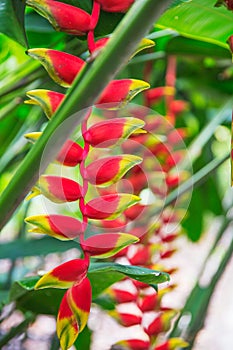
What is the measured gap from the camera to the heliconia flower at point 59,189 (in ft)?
1.01

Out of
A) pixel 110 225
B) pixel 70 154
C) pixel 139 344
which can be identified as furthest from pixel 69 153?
pixel 139 344

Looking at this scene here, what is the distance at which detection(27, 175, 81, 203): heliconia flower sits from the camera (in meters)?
0.31

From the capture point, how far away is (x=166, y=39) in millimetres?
708

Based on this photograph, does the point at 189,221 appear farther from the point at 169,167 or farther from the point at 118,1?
the point at 118,1

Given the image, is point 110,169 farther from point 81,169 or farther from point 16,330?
point 16,330

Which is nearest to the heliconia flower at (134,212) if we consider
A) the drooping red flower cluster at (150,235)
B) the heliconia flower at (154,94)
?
the drooping red flower cluster at (150,235)

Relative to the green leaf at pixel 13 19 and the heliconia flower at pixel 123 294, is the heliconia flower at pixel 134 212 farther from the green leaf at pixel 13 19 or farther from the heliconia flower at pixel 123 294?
the green leaf at pixel 13 19

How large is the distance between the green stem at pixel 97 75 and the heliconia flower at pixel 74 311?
54 mm

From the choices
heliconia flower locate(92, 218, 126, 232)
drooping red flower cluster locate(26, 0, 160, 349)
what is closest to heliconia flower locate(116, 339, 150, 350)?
heliconia flower locate(92, 218, 126, 232)

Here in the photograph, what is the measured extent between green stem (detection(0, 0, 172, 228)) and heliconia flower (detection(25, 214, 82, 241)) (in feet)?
0.09

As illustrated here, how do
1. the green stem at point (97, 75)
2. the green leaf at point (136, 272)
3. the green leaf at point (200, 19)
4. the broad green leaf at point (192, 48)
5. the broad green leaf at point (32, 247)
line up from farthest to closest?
the broad green leaf at point (192, 48) → the broad green leaf at point (32, 247) → the green leaf at point (200, 19) → the green leaf at point (136, 272) → the green stem at point (97, 75)

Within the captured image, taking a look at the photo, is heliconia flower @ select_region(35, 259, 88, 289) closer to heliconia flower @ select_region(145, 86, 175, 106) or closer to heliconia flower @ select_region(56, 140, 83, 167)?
heliconia flower @ select_region(56, 140, 83, 167)

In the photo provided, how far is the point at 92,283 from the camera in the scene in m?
0.50

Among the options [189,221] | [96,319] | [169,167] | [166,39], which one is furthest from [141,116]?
[189,221]
